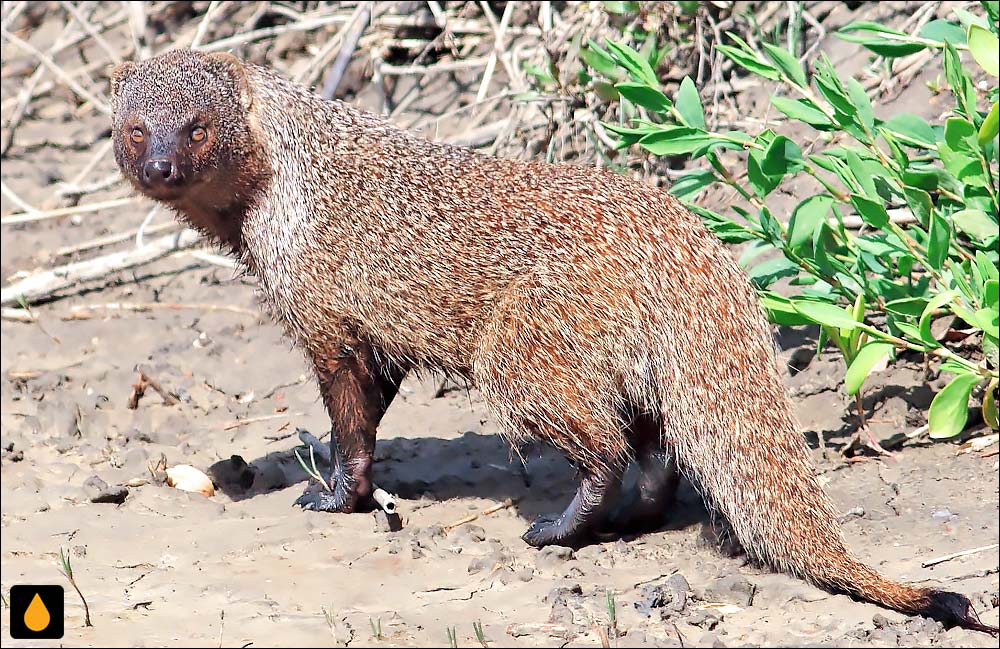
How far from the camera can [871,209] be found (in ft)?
10.7

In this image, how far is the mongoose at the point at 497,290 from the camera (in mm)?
3217

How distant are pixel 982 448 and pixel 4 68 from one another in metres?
6.33

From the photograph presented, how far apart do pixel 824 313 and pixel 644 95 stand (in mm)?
850

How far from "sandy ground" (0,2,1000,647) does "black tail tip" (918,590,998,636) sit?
3cm

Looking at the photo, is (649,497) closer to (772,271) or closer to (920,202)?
(772,271)

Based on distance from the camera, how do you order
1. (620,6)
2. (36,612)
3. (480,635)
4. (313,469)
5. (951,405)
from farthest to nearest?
1. (620,6)
2. (313,469)
3. (951,405)
4. (36,612)
5. (480,635)

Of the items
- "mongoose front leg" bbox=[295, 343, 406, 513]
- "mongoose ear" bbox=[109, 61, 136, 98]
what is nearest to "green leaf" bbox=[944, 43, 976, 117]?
"mongoose front leg" bbox=[295, 343, 406, 513]

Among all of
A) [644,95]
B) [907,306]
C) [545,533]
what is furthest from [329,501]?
[907,306]

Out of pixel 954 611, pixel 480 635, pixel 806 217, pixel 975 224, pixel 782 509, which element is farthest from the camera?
pixel 806 217

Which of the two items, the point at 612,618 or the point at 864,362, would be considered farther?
the point at 864,362

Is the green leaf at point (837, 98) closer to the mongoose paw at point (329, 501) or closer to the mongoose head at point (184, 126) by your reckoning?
the mongoose head at point (184, 126)

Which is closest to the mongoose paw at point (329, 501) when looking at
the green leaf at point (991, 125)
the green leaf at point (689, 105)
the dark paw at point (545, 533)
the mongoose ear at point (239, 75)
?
the dark paw at point (545, 533)

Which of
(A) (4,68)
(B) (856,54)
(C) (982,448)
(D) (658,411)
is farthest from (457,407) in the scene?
(A) (4,68)

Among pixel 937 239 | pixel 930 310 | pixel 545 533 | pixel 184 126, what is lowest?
pixel 545 533
